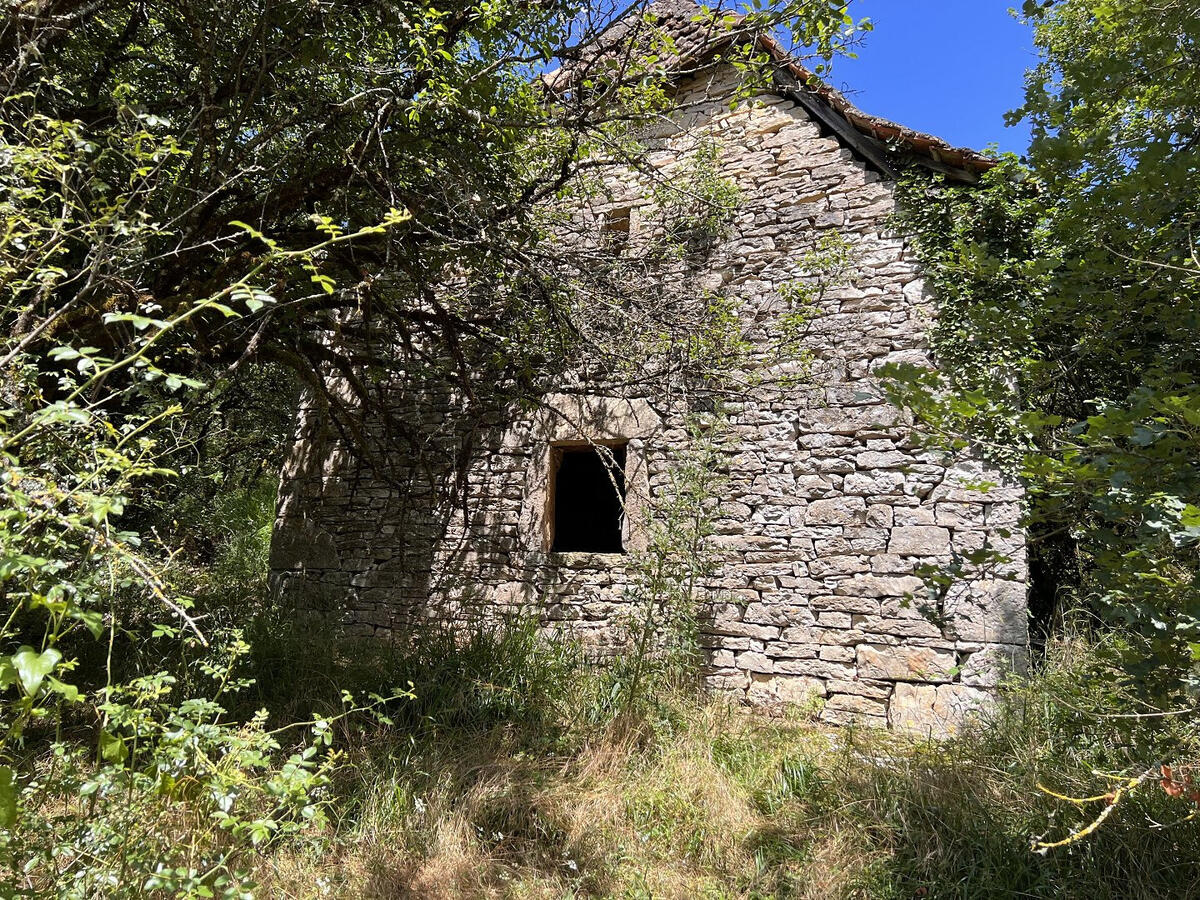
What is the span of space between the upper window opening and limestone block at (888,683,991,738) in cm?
410

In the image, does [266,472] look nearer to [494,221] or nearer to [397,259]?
[397,259]

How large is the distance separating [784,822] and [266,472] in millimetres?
7779

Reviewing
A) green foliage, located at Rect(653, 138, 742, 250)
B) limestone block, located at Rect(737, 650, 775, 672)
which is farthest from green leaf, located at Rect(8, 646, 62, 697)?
green foliage, located at Rect(653, 138, 742, 250)

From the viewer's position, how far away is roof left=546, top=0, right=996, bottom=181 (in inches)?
179

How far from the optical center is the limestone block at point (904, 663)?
13.7ft

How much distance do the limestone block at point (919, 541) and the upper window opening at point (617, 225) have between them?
3.26m

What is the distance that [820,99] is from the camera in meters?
5.20

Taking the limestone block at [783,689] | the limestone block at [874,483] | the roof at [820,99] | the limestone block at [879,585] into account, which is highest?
the roof at [820,99]

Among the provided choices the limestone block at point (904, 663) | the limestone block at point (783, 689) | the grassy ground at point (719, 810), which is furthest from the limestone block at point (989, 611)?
the limestone block at point (783, 689)

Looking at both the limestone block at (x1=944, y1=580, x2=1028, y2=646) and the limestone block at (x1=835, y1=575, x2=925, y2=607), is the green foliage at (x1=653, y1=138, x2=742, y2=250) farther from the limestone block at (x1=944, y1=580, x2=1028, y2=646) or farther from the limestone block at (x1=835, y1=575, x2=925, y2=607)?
the limestone block at (x1=944, y1=580, x2=1028, y2=646)

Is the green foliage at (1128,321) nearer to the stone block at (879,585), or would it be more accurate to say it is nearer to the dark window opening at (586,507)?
the stone block at (879,585)

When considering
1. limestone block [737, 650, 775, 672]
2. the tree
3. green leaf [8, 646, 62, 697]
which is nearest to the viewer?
green leaf [8, 646, 62, 697]

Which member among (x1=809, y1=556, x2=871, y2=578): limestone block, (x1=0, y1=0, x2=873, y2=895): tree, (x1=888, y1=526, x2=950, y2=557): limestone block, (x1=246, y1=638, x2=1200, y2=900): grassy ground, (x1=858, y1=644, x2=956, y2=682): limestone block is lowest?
(x1=246, y1=638, x2=1200, y2=900): grassy ground

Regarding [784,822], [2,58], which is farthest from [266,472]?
[784,822]
